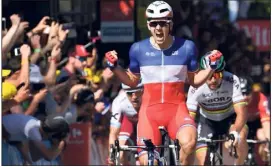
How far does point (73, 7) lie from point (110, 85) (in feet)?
4.58

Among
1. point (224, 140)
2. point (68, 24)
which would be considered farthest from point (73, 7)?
point (224, 140)

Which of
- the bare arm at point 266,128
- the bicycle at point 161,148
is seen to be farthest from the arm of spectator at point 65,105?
the bare arm at point 266,128

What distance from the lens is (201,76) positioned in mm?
15500

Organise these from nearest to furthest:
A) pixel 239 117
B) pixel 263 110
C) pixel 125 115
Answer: pixel 239 117
pixel 125 115
pixel 263 110

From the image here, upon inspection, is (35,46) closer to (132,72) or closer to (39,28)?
(39,28)

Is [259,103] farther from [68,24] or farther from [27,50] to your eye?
[27,50]

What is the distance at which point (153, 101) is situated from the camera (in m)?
15.7

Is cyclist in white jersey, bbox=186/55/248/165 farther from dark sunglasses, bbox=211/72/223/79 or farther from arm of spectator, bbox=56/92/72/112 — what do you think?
arm of spectator, bbox=56/92/72/112

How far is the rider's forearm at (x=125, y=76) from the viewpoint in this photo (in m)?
15.4

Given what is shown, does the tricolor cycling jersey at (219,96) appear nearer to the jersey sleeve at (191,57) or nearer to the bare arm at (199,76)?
the bare arm at (199,76)

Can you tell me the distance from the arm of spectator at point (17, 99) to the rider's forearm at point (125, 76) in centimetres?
117

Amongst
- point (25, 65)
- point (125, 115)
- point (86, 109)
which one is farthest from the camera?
point (86, 109)

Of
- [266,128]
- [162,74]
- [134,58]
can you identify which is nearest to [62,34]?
[134,58]

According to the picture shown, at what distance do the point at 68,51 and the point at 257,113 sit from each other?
3362 mm
